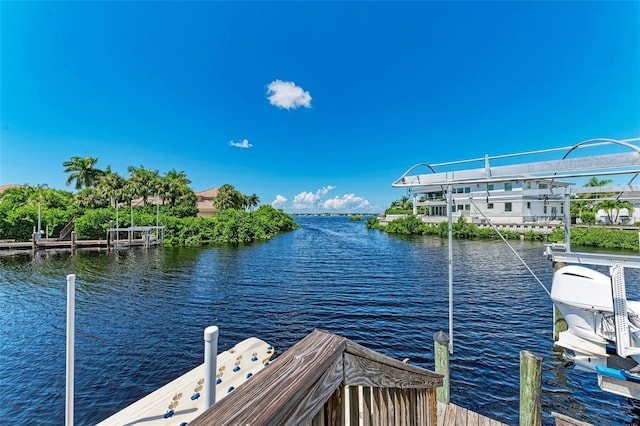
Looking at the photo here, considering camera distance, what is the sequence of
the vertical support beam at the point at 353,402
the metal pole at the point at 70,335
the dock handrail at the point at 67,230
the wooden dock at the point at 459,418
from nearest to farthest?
the vertical support beam at the point at 353,402 → the metal pole at the point at 70,335 → the wooden dock at the point at 459,418 → the dock handrail at the point at 67,230

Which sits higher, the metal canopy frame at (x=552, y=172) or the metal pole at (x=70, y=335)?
the metal canopy frame at (x=552, y=172)

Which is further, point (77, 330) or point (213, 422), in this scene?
point (77, 330)

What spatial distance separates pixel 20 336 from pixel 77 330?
5.24 feet

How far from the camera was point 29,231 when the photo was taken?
32.9m

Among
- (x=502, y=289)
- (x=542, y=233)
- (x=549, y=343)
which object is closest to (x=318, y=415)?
(x=549, y=343)

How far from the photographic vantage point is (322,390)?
1081mm

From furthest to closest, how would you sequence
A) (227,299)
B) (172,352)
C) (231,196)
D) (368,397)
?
(231,196)
(227,299)
(172,352)
(368,397)

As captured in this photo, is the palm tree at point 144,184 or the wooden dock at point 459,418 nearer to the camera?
the wooden dock at point 459,418

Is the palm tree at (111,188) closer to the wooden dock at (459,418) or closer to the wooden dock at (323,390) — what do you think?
the wooden dock at (459,418)

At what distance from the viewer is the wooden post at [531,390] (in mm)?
4320

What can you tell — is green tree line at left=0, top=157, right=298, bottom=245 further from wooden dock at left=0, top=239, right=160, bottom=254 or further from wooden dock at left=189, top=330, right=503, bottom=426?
wooden dock at left=189, top=330, right=503, bottom=426

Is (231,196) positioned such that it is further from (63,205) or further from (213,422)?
(213,422)

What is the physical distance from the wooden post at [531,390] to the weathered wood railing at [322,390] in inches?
143

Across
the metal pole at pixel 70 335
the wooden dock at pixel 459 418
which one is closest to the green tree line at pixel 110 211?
the metal pole at pixel 70 335
